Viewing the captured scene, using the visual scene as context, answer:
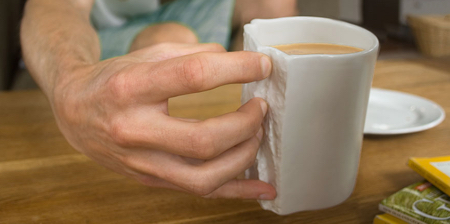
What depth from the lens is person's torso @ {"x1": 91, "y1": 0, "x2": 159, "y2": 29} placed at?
1286 millimetres

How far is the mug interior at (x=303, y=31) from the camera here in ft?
1.27

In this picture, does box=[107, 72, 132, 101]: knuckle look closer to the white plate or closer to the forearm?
the forearm

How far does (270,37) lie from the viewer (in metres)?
0.40

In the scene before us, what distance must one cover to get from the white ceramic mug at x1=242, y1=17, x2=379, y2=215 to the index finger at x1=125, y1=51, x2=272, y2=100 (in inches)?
0.7

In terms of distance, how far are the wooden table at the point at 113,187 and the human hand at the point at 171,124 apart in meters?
0.03

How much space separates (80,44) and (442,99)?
661mm

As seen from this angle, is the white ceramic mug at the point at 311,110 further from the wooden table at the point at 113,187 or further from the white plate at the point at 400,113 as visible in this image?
the white plate at the point at 400,113

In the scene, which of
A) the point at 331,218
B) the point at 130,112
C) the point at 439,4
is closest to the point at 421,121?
the point at 331,218

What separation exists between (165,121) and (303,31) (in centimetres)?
18

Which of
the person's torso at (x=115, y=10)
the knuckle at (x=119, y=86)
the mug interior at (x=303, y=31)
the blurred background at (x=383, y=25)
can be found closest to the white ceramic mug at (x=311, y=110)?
the mug interior at (x=303, y=31)

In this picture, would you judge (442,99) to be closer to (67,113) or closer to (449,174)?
(449,174)

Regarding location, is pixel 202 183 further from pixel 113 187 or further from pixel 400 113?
pixel 400 113

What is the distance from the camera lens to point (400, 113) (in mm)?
656

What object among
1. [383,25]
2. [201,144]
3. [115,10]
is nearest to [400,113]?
[201,144]
